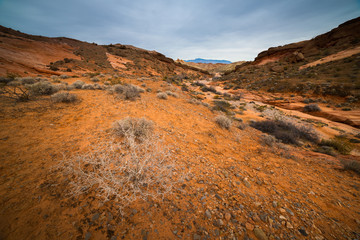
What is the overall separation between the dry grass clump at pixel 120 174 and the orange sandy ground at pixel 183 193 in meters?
0.12

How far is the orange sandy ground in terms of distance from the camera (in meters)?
1.43

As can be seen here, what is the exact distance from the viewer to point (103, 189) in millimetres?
1677

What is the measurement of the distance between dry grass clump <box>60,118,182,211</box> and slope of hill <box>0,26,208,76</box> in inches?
580

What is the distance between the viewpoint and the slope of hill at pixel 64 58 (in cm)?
1279

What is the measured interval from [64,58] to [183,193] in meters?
28.5

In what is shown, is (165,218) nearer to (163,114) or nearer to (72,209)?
(72,209)

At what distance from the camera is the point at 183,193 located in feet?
6.36

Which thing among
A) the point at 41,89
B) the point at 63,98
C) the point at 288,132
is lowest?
the point at 288,132

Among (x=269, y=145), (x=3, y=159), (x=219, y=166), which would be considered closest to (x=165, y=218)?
(x=219, y=166)

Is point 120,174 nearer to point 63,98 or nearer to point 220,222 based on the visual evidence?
point 220,222

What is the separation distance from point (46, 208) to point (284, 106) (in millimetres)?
16239

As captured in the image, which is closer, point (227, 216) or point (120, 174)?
point (227, 216)

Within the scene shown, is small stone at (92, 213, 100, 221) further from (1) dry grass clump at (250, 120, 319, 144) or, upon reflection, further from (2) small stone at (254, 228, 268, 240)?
(1) dry grass clump at (250, 120, 319, 144)

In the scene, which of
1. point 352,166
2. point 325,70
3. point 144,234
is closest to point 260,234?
point 144,234
